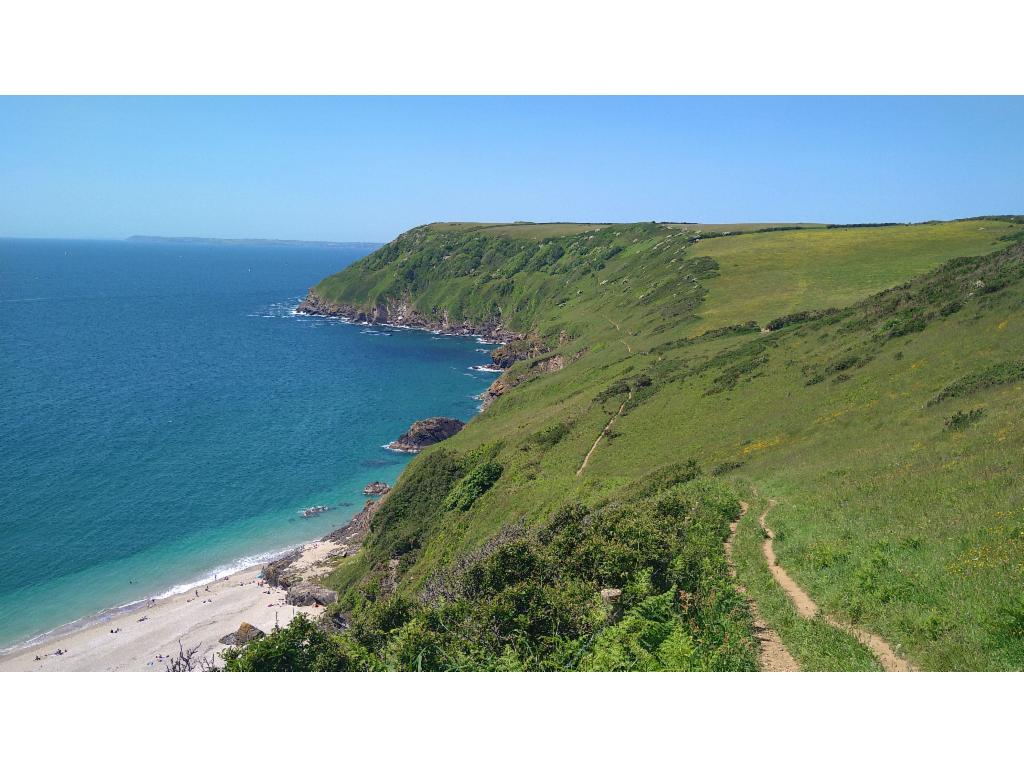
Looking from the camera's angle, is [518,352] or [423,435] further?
[518,352]

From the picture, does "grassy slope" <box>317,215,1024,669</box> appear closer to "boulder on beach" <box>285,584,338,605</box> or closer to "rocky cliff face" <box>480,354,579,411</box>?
"boulder on beach" <box>285,584,338,605</box>

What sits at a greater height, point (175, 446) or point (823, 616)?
point (823, 616)

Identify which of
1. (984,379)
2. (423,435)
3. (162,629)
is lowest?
(162,629)

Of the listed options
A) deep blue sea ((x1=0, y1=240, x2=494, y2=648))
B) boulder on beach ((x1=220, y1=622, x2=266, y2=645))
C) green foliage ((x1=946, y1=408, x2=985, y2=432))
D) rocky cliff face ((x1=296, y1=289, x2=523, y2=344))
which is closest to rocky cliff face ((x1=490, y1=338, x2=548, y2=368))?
deep blue sea ((x1=0, y1=240, x2=494, y2=648))

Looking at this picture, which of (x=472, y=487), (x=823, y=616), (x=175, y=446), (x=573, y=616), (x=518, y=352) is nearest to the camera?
(x=823, y=616)

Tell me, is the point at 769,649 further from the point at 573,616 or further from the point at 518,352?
the point at 518,352

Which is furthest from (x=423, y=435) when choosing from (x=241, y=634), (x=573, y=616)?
(x=573, y=616)

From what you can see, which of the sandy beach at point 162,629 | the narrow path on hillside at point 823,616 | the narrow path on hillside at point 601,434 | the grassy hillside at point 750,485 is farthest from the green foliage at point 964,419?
the sandy beach at point 162,629
